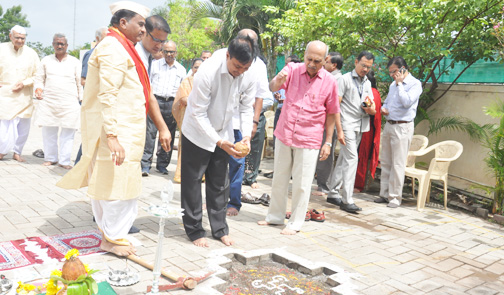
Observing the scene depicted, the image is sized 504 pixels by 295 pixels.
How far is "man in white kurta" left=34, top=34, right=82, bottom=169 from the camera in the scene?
7.45 meters

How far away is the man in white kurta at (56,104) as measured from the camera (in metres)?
7.45

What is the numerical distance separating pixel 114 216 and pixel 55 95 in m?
4.56

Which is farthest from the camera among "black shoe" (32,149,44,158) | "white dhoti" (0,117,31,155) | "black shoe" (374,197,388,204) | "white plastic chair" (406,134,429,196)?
"black shoe" (32,149,44,158)

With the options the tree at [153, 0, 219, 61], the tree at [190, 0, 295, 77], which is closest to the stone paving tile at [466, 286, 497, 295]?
the tree at [190, 0, 295, 77]

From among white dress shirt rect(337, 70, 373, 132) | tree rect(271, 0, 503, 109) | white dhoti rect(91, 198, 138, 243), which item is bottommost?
white dhoti rect(91, 198, 138, 243)

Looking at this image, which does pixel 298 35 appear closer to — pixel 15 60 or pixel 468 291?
pixel 15 60

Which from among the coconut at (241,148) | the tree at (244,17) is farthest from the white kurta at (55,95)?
the tree at (244,17)

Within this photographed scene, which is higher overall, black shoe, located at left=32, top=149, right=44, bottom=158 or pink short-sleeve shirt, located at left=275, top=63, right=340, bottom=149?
pink short-sleeve shirt, located at left=275, top=63, right=340, bottom=149

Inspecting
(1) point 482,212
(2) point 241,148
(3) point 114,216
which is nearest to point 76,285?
(3) point 114,216

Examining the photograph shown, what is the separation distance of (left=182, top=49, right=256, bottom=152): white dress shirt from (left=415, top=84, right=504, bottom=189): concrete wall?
438 centimetres

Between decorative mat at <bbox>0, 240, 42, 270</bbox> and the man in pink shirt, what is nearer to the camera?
decorative mat at <bbox>0, 240, 42, 270</bbox>

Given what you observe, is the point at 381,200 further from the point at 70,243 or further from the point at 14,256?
the point at 14,256

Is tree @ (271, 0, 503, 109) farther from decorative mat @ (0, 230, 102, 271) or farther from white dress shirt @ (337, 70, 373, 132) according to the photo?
decorative mat @ (0, 230, 102, 271)

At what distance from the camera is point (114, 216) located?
12.3 feet
